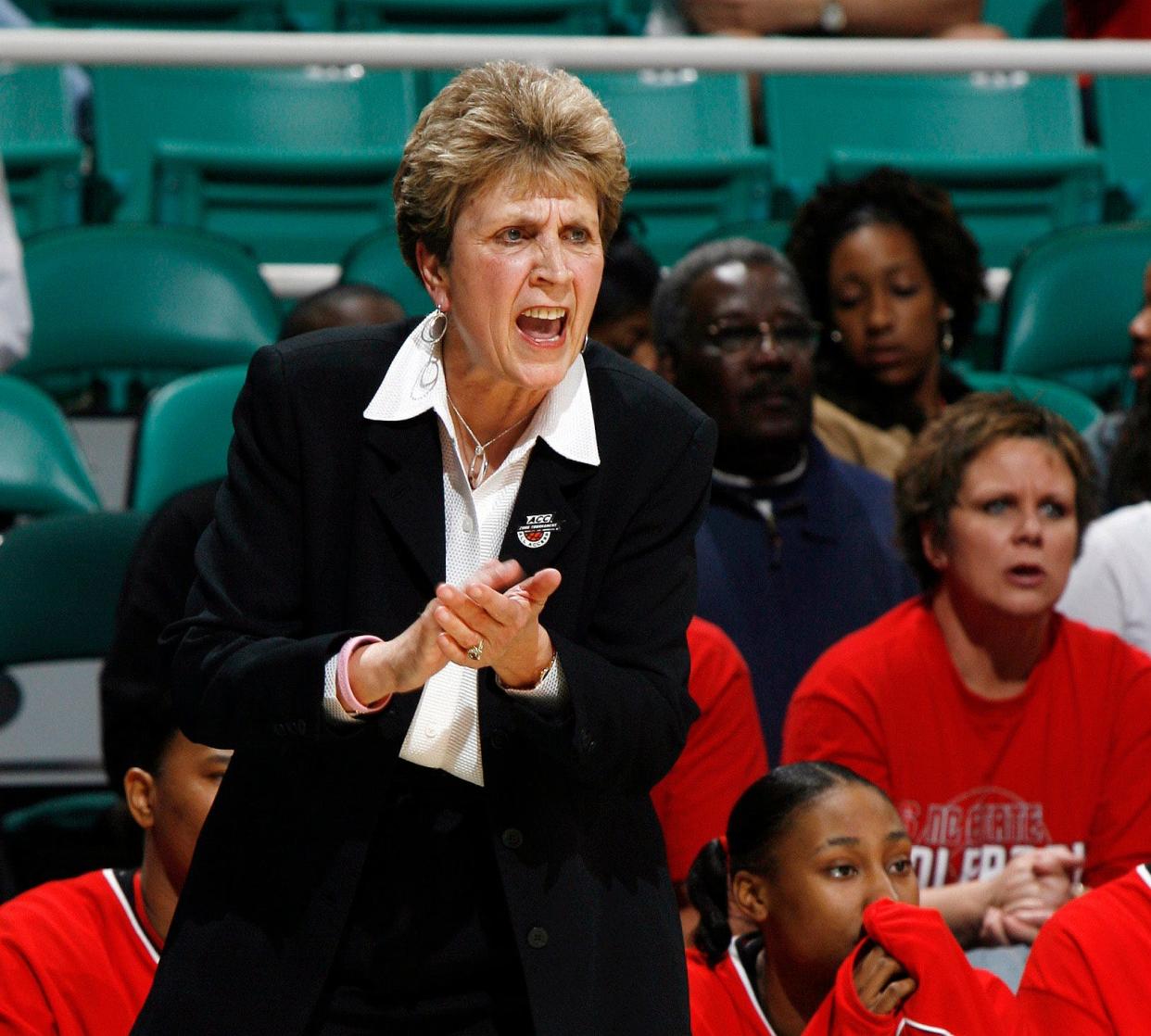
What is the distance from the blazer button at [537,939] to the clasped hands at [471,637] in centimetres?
20

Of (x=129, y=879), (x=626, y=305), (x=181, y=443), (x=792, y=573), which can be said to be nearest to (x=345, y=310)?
(x=181, y=443)

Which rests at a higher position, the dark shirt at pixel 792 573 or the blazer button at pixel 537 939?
the blazer button at pixel 537 939

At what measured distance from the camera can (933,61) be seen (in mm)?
4273

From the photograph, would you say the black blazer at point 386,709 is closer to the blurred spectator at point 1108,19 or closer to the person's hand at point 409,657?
the person's hand at point 409,657

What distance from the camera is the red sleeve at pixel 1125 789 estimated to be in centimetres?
270

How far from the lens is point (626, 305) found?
12.3 feet

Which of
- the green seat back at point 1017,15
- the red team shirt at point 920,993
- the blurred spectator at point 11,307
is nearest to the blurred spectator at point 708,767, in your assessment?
the red team shirt at point 920,993

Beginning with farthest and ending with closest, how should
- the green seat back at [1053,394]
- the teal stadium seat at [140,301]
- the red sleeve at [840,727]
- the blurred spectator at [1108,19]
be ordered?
the blurred spectator at [1108,19]
the teal stadium seat at [140,301]
the green seat back at [1053,394]
the red sleeve at [840,727]

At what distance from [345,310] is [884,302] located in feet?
3.54

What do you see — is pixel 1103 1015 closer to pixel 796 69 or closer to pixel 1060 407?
pixel 1060 407

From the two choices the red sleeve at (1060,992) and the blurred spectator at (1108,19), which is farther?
the blurred spectator at (1108,19)

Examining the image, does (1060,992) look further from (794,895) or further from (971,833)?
(971,833)

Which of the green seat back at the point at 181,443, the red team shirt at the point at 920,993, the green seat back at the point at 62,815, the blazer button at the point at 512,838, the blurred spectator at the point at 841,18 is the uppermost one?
the blurred spectator at the point at 841,18

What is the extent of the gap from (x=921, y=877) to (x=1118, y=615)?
68cm
